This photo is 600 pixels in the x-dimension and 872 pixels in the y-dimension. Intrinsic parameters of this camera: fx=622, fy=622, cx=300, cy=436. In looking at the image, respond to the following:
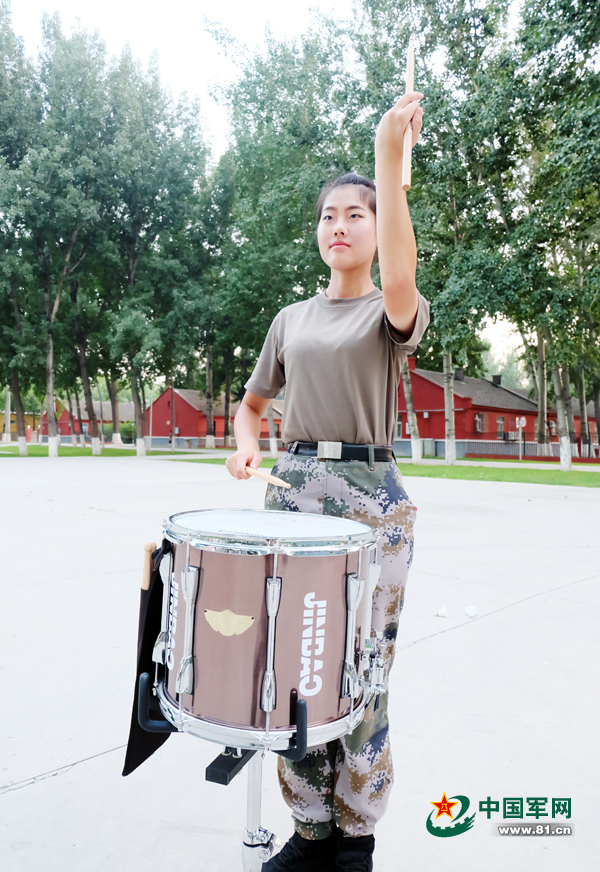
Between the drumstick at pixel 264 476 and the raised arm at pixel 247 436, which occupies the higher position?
the raised arm at pixel 247 436

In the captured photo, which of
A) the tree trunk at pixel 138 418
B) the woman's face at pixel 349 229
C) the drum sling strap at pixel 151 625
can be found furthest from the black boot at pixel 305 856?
the tree trunk at pixel 138 418

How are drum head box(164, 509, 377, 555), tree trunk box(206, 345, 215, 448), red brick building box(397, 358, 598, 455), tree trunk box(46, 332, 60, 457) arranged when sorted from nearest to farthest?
drum head box(164, 509, 377, 555) < tree trunk box(46, 332, 60, 457) < tree trunk box(206, 345, 215, 448) < red brick building box(397, 358, 598, 455)

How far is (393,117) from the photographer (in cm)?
140

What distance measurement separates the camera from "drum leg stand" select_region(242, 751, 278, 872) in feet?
5.06

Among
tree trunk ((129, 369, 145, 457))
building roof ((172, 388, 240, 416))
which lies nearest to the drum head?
tree trunk ((129, 369, 145, 457))

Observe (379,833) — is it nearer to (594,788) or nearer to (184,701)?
(594,788)

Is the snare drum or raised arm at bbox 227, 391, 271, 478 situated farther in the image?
raised arm at bbox 227, 391, 271, 478

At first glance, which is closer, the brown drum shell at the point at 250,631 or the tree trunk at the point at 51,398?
the brown drum shell at the point at 250,631

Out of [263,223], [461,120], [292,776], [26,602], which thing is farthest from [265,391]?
[263,223]

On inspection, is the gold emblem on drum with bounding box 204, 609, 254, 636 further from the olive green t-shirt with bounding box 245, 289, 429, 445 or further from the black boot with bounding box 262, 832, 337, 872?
the black boot with bounding box 262, 832, 337, 872

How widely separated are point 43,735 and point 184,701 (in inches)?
57.2

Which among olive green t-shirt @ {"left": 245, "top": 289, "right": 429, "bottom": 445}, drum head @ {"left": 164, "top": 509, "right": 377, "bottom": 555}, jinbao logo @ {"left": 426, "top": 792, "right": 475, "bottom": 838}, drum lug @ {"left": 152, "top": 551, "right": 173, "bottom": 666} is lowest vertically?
jinbao logo @ {"left": 426, "top": 792, "right": 475, "bottom": 838}

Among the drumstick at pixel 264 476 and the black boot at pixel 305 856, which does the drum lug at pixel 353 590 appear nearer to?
the drumstick at pixel 264 476

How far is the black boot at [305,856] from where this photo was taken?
171 cm
